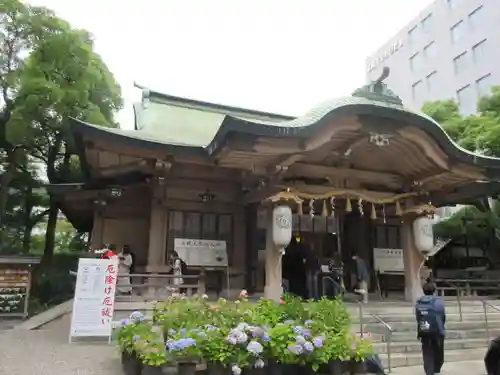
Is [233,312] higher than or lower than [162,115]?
lower

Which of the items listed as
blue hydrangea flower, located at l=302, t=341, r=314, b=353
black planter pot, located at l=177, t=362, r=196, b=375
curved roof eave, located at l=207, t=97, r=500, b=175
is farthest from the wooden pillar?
black planter pot, located at l=177, t=362, r=196, b=375

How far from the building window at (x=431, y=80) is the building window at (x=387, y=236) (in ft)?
83.9

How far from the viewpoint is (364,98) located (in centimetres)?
1009

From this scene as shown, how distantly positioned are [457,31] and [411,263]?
28.9 metres

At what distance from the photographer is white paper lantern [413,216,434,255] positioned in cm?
1101

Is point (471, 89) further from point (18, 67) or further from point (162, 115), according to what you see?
point (18, 67)

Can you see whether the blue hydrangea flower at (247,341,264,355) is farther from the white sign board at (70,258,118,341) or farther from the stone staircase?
the white sign board at (70,258,118,341)

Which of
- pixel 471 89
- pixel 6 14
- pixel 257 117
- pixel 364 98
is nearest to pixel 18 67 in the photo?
pixel 6 14

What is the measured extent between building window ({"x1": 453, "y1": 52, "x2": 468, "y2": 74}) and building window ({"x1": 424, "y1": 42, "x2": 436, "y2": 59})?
2.93 metres

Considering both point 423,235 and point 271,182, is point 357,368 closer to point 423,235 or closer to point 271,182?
point 271,182

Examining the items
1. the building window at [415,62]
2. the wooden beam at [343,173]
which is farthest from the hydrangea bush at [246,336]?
the building window at [415,62]

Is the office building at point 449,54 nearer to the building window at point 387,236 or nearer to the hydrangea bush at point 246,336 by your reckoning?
the building window at point 387,236

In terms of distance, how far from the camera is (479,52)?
3094 centimetres

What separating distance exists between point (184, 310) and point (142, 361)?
2.86 feet
